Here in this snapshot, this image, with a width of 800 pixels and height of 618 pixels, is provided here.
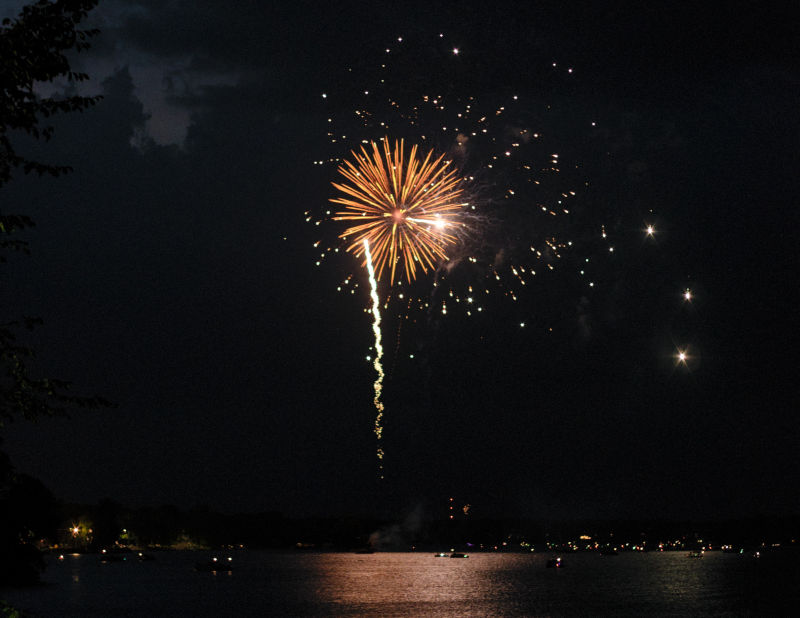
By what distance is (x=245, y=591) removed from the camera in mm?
140875

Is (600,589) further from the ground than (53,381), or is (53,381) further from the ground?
(53,381)

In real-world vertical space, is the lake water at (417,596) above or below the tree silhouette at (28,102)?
below

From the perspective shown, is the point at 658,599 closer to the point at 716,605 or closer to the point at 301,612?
the point at 716,605

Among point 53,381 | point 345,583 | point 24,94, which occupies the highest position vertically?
point 24,94

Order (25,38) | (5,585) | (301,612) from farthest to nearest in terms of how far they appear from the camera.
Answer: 1. (5,585)
2. (301,612)
3. (25,38)

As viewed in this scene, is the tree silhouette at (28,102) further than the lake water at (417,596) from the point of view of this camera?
No

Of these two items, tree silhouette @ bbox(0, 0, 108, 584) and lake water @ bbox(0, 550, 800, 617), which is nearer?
tree silhouette @ bbox(0, 0, 108, 584)

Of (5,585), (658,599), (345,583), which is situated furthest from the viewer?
(345,583)

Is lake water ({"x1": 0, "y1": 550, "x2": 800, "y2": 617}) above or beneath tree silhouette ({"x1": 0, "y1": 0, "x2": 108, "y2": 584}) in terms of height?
beneath

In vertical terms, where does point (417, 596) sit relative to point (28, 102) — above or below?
below

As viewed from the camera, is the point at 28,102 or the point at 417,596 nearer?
the point at 28,102

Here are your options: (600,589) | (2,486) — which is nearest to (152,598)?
(600,589)

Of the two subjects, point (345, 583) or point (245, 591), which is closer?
point (245, 591)

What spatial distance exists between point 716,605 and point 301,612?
55516 millimetres
